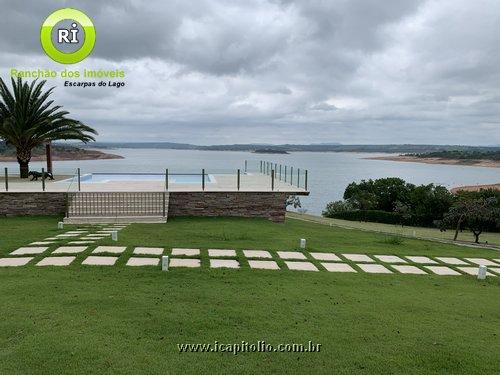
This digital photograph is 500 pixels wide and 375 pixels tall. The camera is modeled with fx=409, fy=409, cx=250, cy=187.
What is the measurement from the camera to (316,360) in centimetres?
416

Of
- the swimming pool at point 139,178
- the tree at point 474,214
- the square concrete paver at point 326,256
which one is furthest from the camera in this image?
the tree at point 474,214

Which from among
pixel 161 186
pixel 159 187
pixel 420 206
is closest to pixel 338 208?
pixel 420 206

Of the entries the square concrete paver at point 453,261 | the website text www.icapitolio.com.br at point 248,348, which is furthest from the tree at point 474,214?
the website text www.icapitolio.com.br at point 248,348

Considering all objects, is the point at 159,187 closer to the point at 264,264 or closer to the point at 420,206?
the point at 264,264

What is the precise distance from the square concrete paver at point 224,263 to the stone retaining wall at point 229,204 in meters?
7.34

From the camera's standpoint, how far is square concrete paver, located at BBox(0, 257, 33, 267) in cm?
736

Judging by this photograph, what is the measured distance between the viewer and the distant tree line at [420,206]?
2614 cm

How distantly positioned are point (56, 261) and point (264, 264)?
395 centimetres

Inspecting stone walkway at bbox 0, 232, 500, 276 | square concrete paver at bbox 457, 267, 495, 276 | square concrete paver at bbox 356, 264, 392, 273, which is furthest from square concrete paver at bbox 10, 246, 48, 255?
square concrete paver at bbox 457, 267, 495, 276

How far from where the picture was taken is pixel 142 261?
25.9 feet

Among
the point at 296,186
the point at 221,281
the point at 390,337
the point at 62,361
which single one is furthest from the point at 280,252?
the point at 296,186

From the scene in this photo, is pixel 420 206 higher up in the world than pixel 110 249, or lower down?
lower down

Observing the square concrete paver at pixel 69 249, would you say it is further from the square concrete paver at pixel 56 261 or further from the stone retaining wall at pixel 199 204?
the stone retaining wall at pixel 199 204

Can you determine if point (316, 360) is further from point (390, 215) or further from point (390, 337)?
point (390, 215)
